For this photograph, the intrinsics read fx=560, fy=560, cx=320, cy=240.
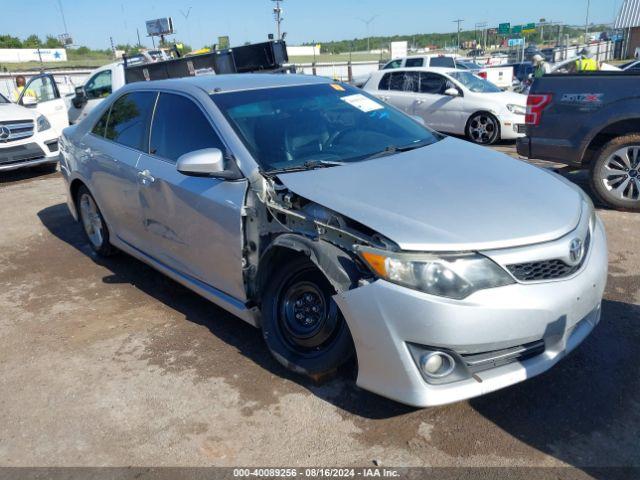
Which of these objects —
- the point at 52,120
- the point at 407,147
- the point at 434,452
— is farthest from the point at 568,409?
the point at 52,120

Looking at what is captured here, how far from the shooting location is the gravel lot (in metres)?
2.68

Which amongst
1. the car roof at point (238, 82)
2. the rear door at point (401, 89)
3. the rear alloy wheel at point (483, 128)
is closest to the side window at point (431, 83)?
the rear door at point (401, 89)

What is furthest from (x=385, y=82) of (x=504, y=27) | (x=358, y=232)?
(x=504, y=27)

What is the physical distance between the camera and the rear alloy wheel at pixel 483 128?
10.6 m

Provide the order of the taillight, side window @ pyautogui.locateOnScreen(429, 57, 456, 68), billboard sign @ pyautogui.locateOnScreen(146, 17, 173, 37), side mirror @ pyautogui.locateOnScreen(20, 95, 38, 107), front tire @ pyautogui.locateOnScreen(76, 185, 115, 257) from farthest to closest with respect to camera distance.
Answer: side window @ pyautogui.locateOnScreen(429, 57, 456, 68) < billboard sign @ pyautogui.locateOnScreen(146, 17, 173, 37) < side mirror @ pyautogui.locateOnScreen(20, 95, 38, 107) < the taillight < front tire @ pyautogui.locateOnScreen(76, 185, 115, 257)

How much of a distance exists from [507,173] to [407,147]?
2.39 ft

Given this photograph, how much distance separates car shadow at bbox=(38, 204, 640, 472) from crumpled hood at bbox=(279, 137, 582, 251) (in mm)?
900

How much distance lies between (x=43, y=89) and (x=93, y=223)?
8.35 m

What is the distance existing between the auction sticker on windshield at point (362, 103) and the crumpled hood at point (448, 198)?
72cm

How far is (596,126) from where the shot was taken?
5973 millimetres

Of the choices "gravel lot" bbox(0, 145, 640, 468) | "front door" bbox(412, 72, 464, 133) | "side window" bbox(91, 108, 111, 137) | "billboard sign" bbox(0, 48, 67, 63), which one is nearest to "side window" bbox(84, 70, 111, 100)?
"front door" bbox(412, 72, 464, 133)

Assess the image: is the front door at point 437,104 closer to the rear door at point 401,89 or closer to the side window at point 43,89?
the rear door at point 401,89

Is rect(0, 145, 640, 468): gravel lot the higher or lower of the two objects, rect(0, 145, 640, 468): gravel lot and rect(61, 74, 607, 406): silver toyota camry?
the lower

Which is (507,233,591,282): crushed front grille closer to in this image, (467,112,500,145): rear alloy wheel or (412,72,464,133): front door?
(467,112,500,145): rear alloy wheel
